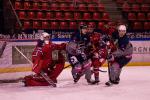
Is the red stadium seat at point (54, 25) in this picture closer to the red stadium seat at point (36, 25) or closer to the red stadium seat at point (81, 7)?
the red stadium seat at point (36, 25)

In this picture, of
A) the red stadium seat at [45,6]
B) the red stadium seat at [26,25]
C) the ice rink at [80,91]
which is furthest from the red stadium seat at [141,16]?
Answer: the ice rink at [80,91]

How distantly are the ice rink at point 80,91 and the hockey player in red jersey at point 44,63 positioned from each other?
224 mm

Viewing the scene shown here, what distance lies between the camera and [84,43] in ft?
28.4

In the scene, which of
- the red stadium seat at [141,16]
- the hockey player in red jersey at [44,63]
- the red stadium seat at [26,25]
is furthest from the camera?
the red stadium seat at [141,16]

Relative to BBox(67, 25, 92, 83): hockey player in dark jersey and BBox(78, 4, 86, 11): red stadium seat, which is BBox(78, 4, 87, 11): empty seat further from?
BBox(67, 25, 92, 83): hockey player in dark jersey

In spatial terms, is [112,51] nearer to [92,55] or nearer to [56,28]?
[92,55]

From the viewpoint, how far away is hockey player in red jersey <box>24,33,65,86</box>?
26.8ft

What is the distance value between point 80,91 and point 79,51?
107 centimetres

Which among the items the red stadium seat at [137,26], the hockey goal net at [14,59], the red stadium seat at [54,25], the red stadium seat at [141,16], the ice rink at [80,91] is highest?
the red stadium seat at [141,16]

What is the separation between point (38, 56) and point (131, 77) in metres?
2.63

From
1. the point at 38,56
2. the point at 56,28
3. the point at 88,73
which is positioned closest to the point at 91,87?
the point at 88,73

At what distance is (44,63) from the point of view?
8.28 metres

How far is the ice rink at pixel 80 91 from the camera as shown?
7004 mm

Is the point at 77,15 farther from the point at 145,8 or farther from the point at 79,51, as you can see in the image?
the point at 79,51
